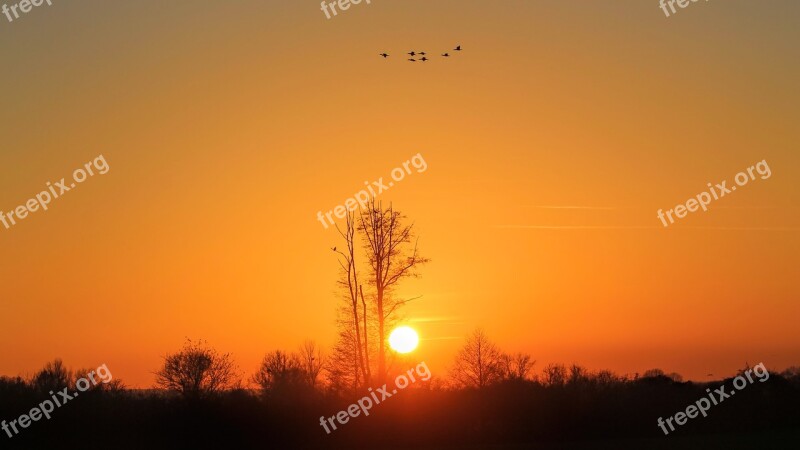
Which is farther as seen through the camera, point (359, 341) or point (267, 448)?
point (359, 341)

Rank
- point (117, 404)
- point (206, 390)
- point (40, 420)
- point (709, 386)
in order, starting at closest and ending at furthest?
1. point (40, 420)
2. point (117, 404)
3. point (206, 390)
4. point (709, 386)

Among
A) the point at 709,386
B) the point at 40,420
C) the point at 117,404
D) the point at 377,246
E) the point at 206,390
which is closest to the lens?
the point at 40,420

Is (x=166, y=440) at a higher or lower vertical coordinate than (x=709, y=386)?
higher

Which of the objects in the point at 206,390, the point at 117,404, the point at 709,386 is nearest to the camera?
the point at 117,404

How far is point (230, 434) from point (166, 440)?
3.15 meters

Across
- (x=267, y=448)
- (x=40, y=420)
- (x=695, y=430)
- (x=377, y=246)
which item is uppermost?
(x=377, y=246)

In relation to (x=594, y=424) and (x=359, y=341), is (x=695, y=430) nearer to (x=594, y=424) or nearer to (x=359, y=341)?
(x=594, y=424)

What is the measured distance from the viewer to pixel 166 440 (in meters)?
42.2

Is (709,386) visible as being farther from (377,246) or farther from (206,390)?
(206,390)

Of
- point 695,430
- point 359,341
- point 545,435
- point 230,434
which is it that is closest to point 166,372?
point 359,341

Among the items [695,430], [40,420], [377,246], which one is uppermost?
[377,246]

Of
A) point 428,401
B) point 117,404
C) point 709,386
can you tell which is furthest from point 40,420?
point 709,386

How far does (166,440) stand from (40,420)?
5.95 metres

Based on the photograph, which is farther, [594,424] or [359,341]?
[359,341]
